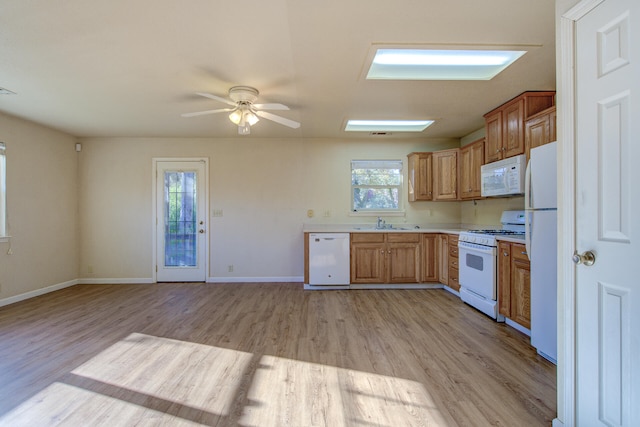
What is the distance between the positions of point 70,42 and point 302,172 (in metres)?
3.34

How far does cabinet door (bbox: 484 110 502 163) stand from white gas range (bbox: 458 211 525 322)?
0.74 metres

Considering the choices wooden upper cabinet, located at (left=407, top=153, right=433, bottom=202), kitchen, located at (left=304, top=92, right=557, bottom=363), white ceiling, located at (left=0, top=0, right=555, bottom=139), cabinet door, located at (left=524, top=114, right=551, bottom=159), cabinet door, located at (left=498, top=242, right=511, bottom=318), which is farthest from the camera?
wooden upper cabinet, located at (left=407, top=153, right=433, bottom=202)

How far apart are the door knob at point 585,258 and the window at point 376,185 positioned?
146 inches

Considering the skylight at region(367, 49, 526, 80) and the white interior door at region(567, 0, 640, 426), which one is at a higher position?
the skylight at region(367, 49, 526, 80)

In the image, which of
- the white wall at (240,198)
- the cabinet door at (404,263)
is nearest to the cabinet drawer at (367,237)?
the cabinet door at (404,263)

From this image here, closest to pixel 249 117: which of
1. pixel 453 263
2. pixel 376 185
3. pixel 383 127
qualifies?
pixel 383 127

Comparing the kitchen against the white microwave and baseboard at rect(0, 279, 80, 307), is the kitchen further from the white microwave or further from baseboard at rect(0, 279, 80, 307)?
baseboard at rect(0, 279, 80, 307)

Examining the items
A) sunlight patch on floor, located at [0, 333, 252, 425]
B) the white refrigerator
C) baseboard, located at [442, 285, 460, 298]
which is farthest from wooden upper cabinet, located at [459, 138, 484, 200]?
sunlight patch on floor, located at [0, 333, 252, 425]

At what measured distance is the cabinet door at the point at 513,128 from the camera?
3.15 metres

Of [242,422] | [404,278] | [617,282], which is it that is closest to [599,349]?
[617,282]

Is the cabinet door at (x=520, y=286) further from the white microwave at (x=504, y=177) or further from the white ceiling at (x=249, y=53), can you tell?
the white ceiling at (x=249, y=53)

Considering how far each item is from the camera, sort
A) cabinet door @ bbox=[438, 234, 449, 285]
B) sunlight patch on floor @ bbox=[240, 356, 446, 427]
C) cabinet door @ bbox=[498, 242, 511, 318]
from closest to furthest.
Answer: sunlight patch on floor @ bbox=[240, 356, 446, 427], cabinet door @ bbox=[498, 242, 511, 318], cabinet door @ bbox=[438, 234, 449, 285]

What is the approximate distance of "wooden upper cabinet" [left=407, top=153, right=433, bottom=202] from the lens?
4.89m

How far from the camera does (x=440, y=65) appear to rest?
2.85m
